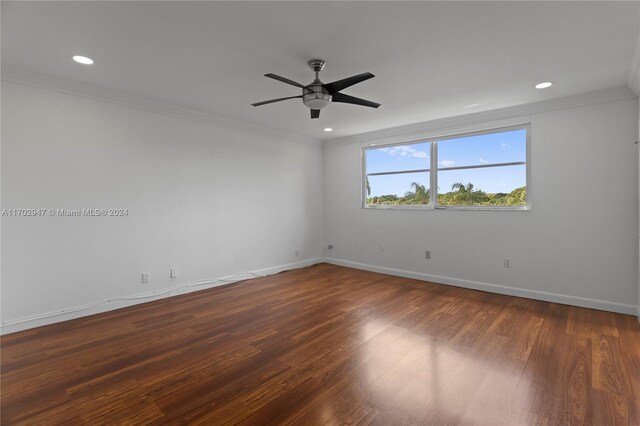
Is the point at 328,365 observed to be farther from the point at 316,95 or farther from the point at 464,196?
the point at 464,196

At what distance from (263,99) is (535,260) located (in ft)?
13.8

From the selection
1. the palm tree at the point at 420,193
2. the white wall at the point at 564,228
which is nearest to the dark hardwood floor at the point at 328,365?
the white wall at the point at 564,228

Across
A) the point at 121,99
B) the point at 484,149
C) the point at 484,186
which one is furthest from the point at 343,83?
the point at 484,186

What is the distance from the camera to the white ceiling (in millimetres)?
2074

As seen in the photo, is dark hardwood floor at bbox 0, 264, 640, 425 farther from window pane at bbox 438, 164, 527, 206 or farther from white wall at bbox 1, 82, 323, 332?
window pane at bbox 438, 164, 527, 206

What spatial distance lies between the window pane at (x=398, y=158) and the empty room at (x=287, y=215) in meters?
0.04

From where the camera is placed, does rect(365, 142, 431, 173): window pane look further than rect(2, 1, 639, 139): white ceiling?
Yes

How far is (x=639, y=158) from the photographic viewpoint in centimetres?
331

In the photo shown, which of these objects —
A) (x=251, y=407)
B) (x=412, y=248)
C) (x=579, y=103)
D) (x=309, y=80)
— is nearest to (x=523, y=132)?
(x=579, y=103)

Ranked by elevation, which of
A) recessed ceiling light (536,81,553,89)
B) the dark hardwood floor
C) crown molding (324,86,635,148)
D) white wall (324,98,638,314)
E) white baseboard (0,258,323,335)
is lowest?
the dark hardwood floor

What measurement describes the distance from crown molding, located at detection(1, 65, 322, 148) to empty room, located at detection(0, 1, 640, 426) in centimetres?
2

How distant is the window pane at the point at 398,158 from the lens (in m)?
5.19

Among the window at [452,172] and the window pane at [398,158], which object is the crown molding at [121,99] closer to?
the window pane at [398,158]

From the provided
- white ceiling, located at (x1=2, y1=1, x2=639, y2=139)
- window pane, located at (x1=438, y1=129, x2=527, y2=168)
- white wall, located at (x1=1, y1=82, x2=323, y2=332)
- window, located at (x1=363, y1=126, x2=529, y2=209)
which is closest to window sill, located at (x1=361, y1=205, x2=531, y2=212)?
window, located at (x1=363, y1=126, x2=529, y2=209)
